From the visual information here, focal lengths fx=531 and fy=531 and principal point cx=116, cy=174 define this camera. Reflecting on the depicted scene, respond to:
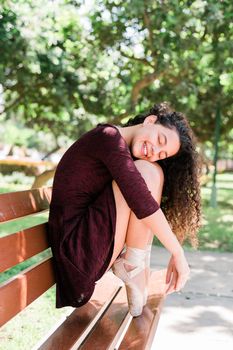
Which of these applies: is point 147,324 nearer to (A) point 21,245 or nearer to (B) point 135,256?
(B) point 135,256

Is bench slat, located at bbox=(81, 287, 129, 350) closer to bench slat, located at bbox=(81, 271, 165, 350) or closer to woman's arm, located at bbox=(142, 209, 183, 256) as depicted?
bench slat, located at bbox=(81, 271, 165, 350)

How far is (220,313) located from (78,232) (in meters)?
1.94

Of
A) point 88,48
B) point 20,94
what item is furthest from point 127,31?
point 20,94

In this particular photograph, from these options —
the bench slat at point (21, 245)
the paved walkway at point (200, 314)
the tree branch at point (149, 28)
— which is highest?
the tree branch at point (149, 28)

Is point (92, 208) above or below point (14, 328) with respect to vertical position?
above

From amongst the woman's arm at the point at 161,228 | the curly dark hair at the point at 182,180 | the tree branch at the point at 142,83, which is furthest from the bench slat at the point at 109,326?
the tree branch at the point at 142,83

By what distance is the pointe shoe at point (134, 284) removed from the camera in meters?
2.40

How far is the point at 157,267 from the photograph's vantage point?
544 centimetres

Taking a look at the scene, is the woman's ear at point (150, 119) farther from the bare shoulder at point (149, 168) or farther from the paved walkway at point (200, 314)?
the paved walkway at point (200, 314)

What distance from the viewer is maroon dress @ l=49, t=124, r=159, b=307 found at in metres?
2.24

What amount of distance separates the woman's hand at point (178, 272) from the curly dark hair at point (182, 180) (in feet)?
1.20

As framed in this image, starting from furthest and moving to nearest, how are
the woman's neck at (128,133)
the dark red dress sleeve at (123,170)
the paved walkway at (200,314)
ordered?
the paved walkway at (200,314) < the woman's neck at (128,133) < the dark red dress sleeve at (123,170)

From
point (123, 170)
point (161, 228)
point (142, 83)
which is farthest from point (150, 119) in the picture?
point (142, 83)

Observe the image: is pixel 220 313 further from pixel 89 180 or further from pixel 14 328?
pixel 89 180
